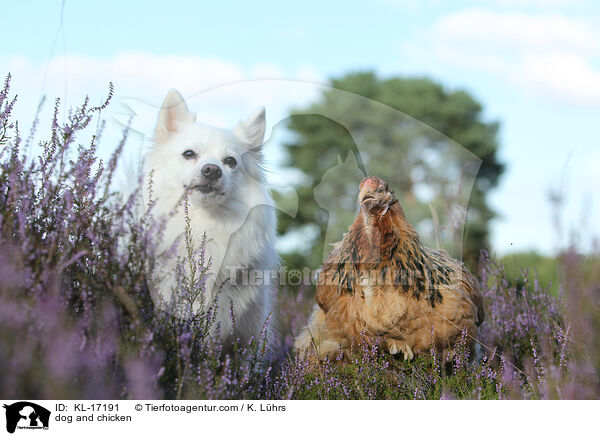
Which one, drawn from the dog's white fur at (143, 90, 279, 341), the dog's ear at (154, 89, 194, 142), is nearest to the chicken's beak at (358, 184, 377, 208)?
the dog's white fur at (143, 90, 279, 341)

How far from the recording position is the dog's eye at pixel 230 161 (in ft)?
11.2

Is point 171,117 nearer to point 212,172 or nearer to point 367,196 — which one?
point 212,172

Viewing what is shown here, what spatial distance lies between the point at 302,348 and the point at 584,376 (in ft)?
6.42

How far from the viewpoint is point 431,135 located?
622cm

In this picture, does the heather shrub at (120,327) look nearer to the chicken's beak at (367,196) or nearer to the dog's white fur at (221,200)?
the dog's white fur at (221,200)

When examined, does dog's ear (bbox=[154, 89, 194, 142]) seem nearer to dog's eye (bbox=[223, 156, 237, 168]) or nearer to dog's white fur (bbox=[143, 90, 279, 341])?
dog's white fur (bbox=[143, 90, 279, 341])

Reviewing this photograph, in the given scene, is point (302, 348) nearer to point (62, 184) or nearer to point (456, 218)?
point (456, 218)

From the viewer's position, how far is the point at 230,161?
11.3 feet

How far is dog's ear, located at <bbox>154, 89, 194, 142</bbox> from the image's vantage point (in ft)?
11.1

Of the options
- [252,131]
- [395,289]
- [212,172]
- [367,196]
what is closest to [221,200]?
[212,172]

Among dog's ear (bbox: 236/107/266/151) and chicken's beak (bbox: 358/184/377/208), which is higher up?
dog's ear (bbox: 236/107/266/151)

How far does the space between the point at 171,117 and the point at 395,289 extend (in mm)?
1877

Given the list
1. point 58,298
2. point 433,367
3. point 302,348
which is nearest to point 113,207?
point 58,298

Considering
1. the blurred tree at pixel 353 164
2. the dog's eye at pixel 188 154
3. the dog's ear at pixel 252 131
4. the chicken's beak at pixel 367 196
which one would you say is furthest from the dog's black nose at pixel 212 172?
the chicken's beak at pixel 367 196
